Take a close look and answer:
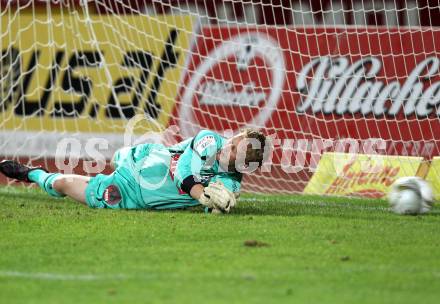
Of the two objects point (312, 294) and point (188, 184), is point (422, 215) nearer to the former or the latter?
point (188, 184)

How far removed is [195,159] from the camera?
772 cm

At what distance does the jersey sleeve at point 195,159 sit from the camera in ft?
25.1

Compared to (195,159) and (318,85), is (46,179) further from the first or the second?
(318,85)

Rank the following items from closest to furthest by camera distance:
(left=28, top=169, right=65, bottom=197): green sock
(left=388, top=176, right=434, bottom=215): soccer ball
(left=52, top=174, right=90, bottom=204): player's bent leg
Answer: (left=388, top=176, right=434, bottom=215): soccer ball < (left=52, top=174, right=90, bottom=204): player's bent leg < (left=28, top=169, right=65, bottom=197): green sock

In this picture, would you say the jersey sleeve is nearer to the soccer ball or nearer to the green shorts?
the green shorts

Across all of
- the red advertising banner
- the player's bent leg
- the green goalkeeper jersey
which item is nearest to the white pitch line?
the green goalkeeper jersey

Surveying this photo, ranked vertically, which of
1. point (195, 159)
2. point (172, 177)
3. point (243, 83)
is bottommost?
point (243, 83)

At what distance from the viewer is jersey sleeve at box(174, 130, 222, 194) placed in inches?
302

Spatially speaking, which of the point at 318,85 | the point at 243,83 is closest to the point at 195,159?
the point at 318,85

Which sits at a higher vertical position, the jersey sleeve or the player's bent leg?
the jersey sleeve

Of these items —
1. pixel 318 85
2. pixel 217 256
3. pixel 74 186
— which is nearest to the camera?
pixel 217 256

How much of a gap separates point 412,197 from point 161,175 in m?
2.02

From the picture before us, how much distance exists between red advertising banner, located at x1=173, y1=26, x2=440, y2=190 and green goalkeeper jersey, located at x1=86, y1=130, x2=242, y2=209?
10.2ft

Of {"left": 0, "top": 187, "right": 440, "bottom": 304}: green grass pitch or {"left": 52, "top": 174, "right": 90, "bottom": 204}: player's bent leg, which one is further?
{"left": 52, "top": 174, "right": 90, "bottom": 204}: player's bent leg
